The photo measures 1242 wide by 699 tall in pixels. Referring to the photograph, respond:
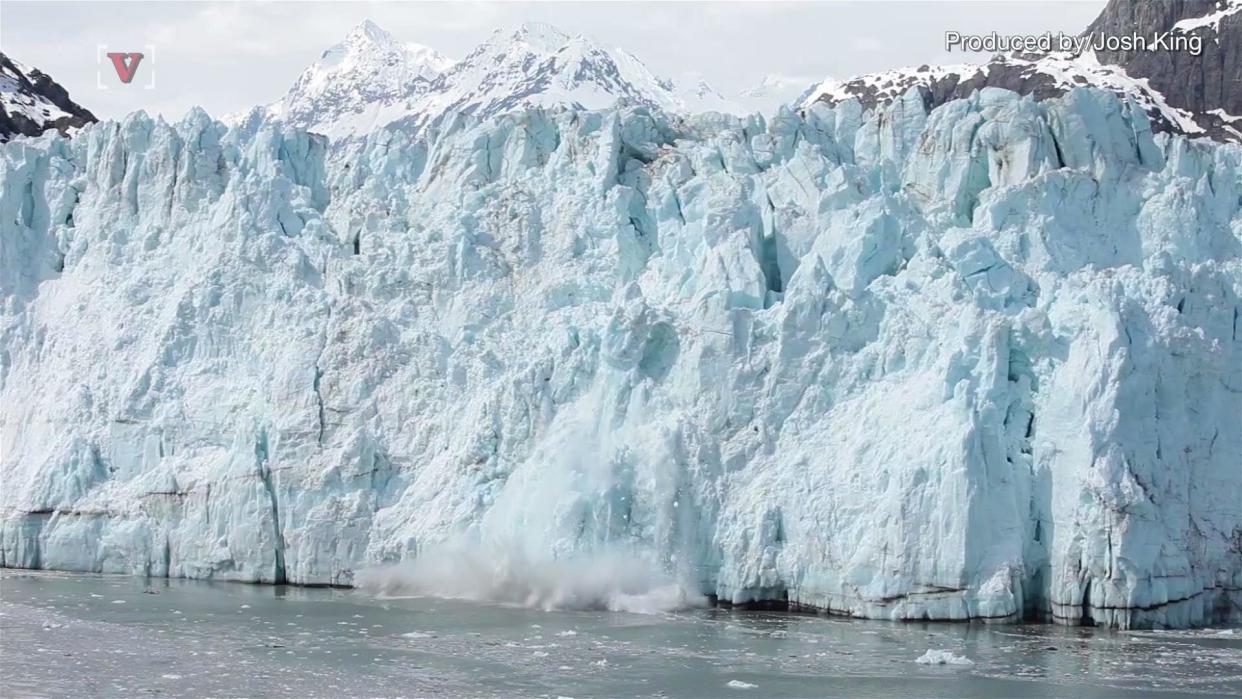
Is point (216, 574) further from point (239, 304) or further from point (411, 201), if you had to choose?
point (411, 201)

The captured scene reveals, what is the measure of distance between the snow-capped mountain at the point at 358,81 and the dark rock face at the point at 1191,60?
51.4 meters

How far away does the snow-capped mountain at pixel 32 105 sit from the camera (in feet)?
141

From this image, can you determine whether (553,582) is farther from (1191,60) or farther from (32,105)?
(1191,60)

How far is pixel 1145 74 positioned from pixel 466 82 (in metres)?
47.9

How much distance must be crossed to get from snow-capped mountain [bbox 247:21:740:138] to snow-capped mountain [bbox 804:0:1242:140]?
1453 cm

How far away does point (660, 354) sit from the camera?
22141 millimetres

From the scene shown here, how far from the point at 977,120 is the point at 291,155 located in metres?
11.8

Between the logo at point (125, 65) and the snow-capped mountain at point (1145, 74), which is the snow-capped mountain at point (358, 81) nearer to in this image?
the snow-capped mountain at point (1145, 74)

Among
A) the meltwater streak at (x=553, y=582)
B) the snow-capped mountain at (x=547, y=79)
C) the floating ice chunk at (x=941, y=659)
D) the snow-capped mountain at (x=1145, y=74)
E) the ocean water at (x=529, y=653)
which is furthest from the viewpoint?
the snow-capped mountain at (x=547, y=79)

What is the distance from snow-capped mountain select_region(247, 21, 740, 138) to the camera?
86.9 meters

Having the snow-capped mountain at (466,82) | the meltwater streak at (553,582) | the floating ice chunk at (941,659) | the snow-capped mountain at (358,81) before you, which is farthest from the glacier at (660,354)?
the snow-capped mountain at (358,81)

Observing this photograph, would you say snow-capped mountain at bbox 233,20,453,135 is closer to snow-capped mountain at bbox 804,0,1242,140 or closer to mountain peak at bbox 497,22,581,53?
mountain peak at bbox 497,22,581,53

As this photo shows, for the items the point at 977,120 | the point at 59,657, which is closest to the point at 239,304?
the point at 59,657

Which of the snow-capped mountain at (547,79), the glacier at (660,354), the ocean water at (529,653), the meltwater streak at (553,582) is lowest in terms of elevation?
the ocean water at (529,653)
